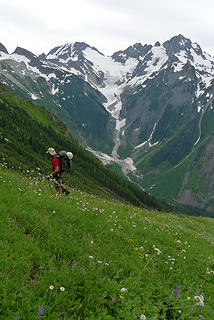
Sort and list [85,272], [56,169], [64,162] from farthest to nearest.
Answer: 1. [64,162]
2. [56,169]
3. [85,272]

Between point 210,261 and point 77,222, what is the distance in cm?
589

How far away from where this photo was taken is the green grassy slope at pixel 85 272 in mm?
6875

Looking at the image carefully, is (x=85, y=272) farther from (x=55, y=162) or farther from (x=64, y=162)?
(x=55, y=162)

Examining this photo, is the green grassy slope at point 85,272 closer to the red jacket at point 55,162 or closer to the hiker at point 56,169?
the hiker at point 56,169

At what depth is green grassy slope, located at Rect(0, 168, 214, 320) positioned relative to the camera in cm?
688

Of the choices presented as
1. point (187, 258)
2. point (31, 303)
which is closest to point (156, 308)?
point (31, 303)

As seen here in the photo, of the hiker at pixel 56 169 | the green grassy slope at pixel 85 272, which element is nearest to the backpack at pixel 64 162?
the hiker at pixel 56 169

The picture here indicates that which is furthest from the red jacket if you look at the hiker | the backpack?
the backpack

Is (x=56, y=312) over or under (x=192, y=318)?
under

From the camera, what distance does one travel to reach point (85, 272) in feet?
26.8

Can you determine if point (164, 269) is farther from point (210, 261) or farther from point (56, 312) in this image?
point (56, 312)

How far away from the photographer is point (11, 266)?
7.27 m

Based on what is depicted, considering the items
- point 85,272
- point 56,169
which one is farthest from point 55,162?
point 85,272

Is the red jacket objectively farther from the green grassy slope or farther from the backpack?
the green grassy slope
